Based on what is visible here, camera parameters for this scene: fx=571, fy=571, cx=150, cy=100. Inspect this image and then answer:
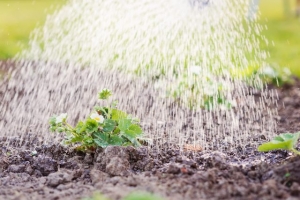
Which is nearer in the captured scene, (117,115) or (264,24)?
(117,115)

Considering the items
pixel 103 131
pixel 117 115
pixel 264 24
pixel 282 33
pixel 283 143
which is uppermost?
pixel 264 24

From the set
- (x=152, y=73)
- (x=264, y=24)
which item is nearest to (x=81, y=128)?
(x=152, y=73)

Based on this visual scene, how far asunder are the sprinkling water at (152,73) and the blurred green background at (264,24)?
10.7 inches

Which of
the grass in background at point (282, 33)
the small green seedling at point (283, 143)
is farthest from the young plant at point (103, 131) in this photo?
the grass in background at point (282, 33)

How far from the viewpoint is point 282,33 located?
7961mm

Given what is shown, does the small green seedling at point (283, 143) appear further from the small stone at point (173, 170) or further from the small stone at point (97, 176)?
the small stone at point (97, 176)

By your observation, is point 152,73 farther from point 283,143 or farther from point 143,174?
point 283,143

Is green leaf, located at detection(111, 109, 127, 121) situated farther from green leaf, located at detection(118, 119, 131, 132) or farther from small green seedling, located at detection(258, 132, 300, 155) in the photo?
small green seedling, located at detection(258, 132, 300, 155)

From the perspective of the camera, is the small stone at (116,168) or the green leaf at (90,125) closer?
the small stone at (116,168)

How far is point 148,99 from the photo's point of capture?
493 cm

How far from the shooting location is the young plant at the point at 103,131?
3.26m

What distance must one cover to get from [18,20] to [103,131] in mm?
5999

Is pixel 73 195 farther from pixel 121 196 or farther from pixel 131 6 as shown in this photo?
pixel 131 6

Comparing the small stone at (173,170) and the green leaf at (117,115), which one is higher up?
the green leaf at (117,115)
